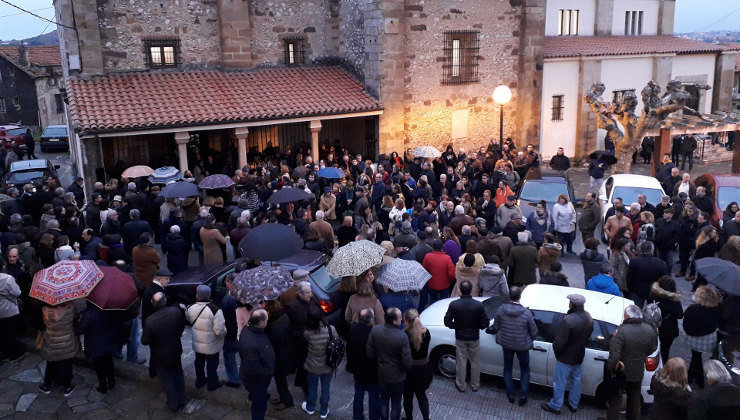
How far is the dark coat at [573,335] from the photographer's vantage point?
7457 mm

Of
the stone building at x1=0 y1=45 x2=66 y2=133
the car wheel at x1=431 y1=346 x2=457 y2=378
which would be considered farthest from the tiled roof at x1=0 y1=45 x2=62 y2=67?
the car wheel at x1=431 y1=346 x2=457 y2=378

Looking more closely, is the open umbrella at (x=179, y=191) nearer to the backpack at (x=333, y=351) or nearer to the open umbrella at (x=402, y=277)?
the open umbrella at (x=402, y=277)

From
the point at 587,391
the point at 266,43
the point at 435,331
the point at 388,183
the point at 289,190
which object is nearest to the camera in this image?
the point at 587,391

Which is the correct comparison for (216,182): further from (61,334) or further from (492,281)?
(492,281)

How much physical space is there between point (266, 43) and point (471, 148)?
8.51 metres

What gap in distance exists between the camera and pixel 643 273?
970cm

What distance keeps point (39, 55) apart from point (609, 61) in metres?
40.0

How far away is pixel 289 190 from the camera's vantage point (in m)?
13.0

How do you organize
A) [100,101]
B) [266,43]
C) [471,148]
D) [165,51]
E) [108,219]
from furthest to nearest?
[471,148]
[266,43]
[165,51]
[100,101]
[108,219]

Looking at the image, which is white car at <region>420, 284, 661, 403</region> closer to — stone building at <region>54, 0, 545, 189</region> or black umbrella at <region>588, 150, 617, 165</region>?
black umbrella at <region>588, 150, 617, 165</region>

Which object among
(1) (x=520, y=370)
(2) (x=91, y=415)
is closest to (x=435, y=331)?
(1) (x=520, y=370)

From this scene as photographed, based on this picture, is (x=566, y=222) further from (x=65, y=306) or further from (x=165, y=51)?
(x=165, y=51)

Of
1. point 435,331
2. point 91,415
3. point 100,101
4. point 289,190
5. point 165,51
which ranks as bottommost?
point 91,415

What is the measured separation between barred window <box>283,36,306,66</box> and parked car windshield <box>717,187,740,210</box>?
569 inches
